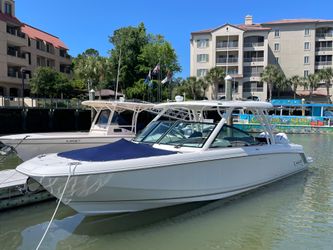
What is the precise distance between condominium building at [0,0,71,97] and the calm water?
38220mm

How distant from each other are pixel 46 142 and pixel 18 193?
167 inches

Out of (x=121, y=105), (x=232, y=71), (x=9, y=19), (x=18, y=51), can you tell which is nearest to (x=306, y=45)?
(x=232, y=71)

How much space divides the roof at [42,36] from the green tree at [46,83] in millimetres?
10910

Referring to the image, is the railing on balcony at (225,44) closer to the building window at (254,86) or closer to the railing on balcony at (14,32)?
the building window at (254,86)

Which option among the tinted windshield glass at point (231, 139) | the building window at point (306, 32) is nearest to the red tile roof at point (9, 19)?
the tinted windshield glass at point (231, 139)

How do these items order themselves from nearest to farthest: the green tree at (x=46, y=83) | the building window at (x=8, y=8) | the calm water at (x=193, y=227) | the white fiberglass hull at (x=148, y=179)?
the white fiberglass hull at (x=148, y=179), the calm water at (x=193, y=227), the green tree at (x=46, y=83), the building window at (x=8, y=8)

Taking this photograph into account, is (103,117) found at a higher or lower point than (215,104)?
lower

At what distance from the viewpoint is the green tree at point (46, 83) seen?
46312 millimetres

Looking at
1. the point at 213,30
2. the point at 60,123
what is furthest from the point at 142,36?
the point at 60,123

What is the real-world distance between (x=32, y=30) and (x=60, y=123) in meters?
29.0

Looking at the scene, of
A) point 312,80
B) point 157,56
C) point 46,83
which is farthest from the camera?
point 312,80

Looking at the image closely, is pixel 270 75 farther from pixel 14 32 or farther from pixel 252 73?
pixel 14 32

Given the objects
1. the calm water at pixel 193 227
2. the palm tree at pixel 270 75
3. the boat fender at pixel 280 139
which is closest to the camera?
the calm water at pixel 193 227

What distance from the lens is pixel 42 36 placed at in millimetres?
60031
